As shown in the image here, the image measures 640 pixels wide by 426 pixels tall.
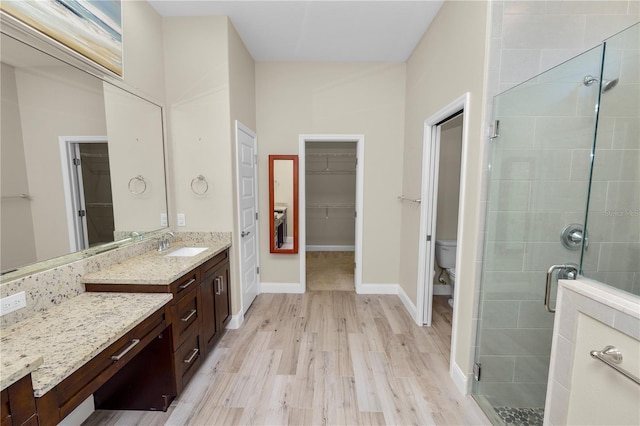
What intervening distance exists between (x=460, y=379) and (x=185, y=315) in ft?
6.76

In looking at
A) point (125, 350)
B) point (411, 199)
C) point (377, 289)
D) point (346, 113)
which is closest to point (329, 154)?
point (346, 113)

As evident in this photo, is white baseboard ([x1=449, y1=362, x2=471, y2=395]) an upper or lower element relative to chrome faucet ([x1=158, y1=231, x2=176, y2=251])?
lower

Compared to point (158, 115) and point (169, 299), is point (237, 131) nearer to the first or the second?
point (158, 115)

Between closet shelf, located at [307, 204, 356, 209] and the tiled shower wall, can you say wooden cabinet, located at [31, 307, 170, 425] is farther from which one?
closet shelf, located at [307, 204, 356, 209]

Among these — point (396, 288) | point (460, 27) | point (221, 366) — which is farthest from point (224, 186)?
point (396, 288)

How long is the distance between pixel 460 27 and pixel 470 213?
4.53 ft

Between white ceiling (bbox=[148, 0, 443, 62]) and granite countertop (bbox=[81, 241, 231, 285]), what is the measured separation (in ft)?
7.13

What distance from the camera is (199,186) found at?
101 inches

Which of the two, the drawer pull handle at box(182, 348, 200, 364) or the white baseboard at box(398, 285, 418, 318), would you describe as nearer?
the drawer pull handle at box(182, 348, 200, 364)

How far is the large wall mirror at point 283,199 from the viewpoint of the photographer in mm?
3395

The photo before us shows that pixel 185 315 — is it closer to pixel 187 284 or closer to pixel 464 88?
pixel 187 284

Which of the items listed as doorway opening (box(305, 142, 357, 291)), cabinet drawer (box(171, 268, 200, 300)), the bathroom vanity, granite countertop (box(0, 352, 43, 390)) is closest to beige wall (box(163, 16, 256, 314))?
the bathroom vanity

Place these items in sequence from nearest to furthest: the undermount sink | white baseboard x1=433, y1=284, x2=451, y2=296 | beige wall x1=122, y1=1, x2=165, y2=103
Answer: beige wall x1=122, y1=1, x2=165, y2=103 < the undermount sink < white baseboard x1=433, y1=284, x2=451, y2=296

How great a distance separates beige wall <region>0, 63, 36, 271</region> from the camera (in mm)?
1265
